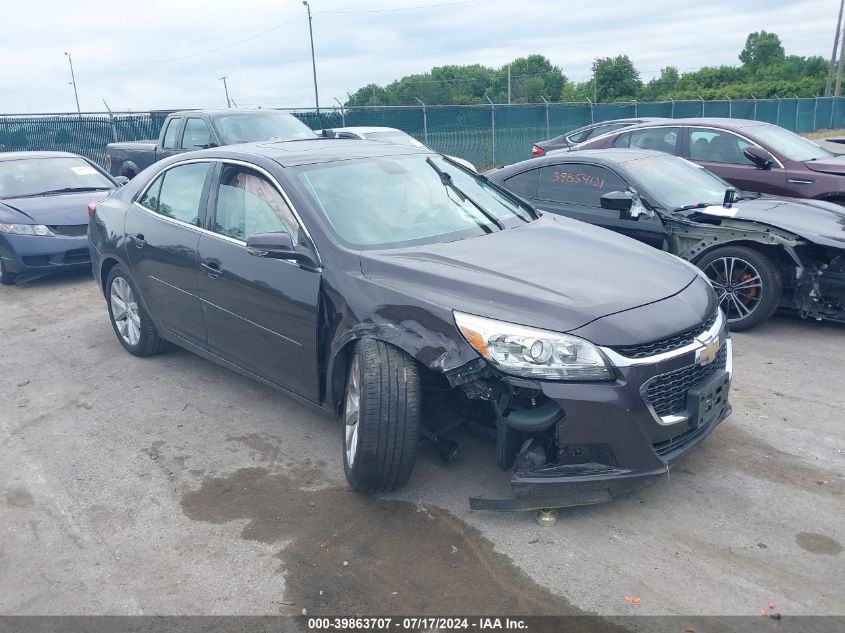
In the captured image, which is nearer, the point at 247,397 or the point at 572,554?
the point at 572,554

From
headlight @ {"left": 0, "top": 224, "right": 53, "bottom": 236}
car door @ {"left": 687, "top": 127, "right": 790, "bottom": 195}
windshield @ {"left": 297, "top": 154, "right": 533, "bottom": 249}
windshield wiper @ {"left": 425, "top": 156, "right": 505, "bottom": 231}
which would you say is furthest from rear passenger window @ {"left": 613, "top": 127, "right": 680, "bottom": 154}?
headlight @ {"left": 0, "top": 224, "right": 53, "bottom": 236}

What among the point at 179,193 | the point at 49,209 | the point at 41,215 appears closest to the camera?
the point at 179,193

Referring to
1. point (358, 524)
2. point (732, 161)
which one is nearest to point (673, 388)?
point (358, 524)

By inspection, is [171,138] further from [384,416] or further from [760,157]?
[384,416]

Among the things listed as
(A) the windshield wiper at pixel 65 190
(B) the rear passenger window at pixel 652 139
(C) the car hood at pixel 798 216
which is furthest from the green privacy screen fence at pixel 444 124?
(C) the car hood at pixel 798 216

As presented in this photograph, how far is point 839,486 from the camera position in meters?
3.63

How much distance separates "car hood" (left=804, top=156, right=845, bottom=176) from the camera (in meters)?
8.02

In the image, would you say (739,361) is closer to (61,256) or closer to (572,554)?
(572,554)

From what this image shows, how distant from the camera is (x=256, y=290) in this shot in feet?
13.9

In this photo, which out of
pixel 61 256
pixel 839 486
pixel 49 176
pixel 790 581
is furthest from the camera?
pixel 49 176

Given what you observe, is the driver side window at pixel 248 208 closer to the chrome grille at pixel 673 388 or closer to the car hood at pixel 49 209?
the chrome grille at pixel 673 388

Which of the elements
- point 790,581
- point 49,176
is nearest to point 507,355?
point 790,581

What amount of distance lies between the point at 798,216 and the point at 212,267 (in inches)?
186

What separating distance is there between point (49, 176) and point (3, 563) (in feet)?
23.6
